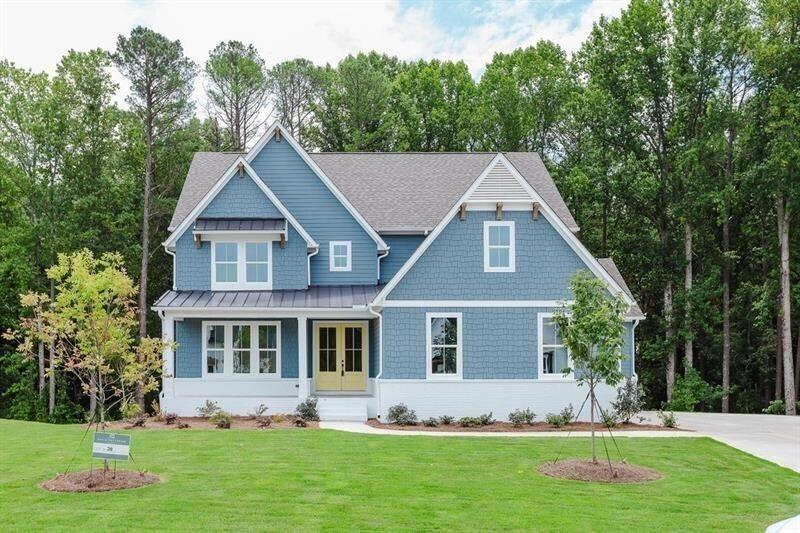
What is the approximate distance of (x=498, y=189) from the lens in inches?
909

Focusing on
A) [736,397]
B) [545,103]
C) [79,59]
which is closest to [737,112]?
[545,103]

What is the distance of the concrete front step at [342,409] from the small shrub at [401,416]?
126 centimetres

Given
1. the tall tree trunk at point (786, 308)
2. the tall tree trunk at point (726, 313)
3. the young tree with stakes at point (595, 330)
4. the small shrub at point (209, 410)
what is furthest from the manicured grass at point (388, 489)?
the tall tree trunk at point (726, 313)

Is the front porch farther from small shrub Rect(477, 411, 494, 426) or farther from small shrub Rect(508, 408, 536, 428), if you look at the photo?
small shrub Rect(508, 408, 536, 428)

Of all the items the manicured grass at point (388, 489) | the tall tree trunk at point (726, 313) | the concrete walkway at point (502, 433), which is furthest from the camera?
the tall tree trunk at point (726, 313)

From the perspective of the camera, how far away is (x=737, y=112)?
108 ft

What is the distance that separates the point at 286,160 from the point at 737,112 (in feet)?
61.7

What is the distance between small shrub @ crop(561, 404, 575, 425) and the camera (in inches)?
875

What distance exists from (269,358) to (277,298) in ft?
7.12

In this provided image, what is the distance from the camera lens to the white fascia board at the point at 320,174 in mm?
26609

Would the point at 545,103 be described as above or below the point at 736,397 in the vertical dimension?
above

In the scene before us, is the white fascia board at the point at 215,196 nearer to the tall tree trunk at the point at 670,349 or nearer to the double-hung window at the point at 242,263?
the double-hung window at the point at 242,263

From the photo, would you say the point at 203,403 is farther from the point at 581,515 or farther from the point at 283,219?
the point at 581,515

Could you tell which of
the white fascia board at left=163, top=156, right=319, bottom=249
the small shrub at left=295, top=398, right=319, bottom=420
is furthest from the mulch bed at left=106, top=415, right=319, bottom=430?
the white fascia board at left=163, top=156, right=319, bottom=249
